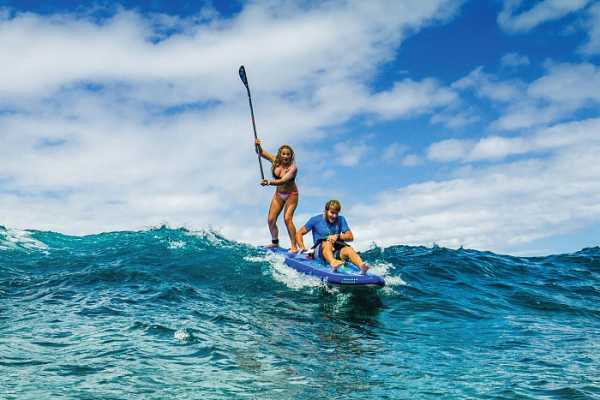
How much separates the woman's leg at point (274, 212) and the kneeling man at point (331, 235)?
5.40 feet

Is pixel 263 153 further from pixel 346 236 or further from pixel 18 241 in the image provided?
pixel 18 241

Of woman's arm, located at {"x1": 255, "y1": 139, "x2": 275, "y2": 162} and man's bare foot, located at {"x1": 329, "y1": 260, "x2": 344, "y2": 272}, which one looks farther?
woman's arm, located at {"x1": 255, "y1": 139, "x2": 275, "y2": 162}

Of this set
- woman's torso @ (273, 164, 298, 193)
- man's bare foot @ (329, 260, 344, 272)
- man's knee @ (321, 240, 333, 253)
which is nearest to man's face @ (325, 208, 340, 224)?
man's knee @ (321, 240, 333, 253)

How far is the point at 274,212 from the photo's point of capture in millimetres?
13359

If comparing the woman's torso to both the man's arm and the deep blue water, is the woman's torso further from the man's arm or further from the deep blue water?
the man's arm

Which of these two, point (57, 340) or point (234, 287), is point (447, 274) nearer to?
point (234, 287)

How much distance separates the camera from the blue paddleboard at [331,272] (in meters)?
9.76

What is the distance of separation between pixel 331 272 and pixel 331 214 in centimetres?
134

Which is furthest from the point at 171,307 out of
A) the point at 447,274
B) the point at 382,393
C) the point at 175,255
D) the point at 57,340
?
the point at 447,274

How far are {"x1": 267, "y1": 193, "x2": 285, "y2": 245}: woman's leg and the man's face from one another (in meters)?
2.23

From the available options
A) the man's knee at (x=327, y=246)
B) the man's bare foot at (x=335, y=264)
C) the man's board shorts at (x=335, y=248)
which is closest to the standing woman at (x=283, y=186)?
the man's board shorts at (x=335, y=248)

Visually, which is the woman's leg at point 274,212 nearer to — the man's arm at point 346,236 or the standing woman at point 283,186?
the standing woman at point 283,186

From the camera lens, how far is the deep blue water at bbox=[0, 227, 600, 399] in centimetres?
580

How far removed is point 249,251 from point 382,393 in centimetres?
984
